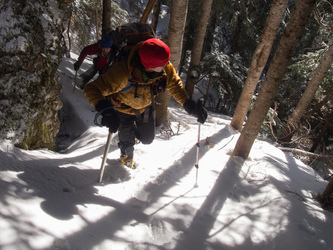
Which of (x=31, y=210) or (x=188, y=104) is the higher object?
(x=188, y=104)

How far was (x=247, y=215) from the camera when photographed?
2.92 meters

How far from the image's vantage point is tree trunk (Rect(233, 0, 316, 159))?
330cm

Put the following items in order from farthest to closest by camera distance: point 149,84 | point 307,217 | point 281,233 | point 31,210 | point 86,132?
point 86,132, point 149,84, point 307,217, point 281,233, point 31,210

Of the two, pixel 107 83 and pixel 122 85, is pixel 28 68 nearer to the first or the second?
pixel 107 83

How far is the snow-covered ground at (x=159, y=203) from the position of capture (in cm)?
178

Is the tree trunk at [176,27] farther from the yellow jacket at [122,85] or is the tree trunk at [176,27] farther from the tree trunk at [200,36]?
the tree trunk at [200,36]

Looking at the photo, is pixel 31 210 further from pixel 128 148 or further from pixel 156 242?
pixel 128 148

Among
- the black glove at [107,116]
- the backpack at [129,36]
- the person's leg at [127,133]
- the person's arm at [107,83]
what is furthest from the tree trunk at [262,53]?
the black glove at [107,116]

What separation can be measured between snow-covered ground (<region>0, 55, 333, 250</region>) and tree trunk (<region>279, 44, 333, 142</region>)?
503 centimetres

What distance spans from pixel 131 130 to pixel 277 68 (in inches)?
114

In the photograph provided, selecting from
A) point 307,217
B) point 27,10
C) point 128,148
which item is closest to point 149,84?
point 128,148

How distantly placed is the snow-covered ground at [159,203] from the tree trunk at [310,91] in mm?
5032

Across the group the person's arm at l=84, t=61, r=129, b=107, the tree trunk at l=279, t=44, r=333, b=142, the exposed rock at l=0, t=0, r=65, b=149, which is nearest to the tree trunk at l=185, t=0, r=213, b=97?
the tree trunk at l=279, t=44, r=333, b=142

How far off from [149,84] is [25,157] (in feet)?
6.87
